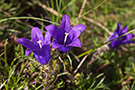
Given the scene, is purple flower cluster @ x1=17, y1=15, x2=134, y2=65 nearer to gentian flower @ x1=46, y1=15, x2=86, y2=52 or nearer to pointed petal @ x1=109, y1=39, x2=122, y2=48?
gentian flower @ x1=46, y1=15, x2=86, y2=52

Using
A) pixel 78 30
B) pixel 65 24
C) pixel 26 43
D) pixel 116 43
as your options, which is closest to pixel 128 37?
pixel 116 43

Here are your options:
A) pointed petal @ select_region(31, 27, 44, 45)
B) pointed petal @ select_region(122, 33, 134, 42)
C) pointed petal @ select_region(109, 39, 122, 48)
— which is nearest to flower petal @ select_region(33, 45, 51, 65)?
pointed petal @ select_region(31, 27, 44, 45)

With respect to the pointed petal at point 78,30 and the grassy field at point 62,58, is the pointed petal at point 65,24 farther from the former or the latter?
the grassy field at point 62,58

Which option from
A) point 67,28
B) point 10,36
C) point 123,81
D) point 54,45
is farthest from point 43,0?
point 123,81

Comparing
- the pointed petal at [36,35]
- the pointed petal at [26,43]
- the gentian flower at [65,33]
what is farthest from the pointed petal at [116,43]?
the pointed petal at [26,43]

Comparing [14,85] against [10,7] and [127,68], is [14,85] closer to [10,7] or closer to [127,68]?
[10,7]
